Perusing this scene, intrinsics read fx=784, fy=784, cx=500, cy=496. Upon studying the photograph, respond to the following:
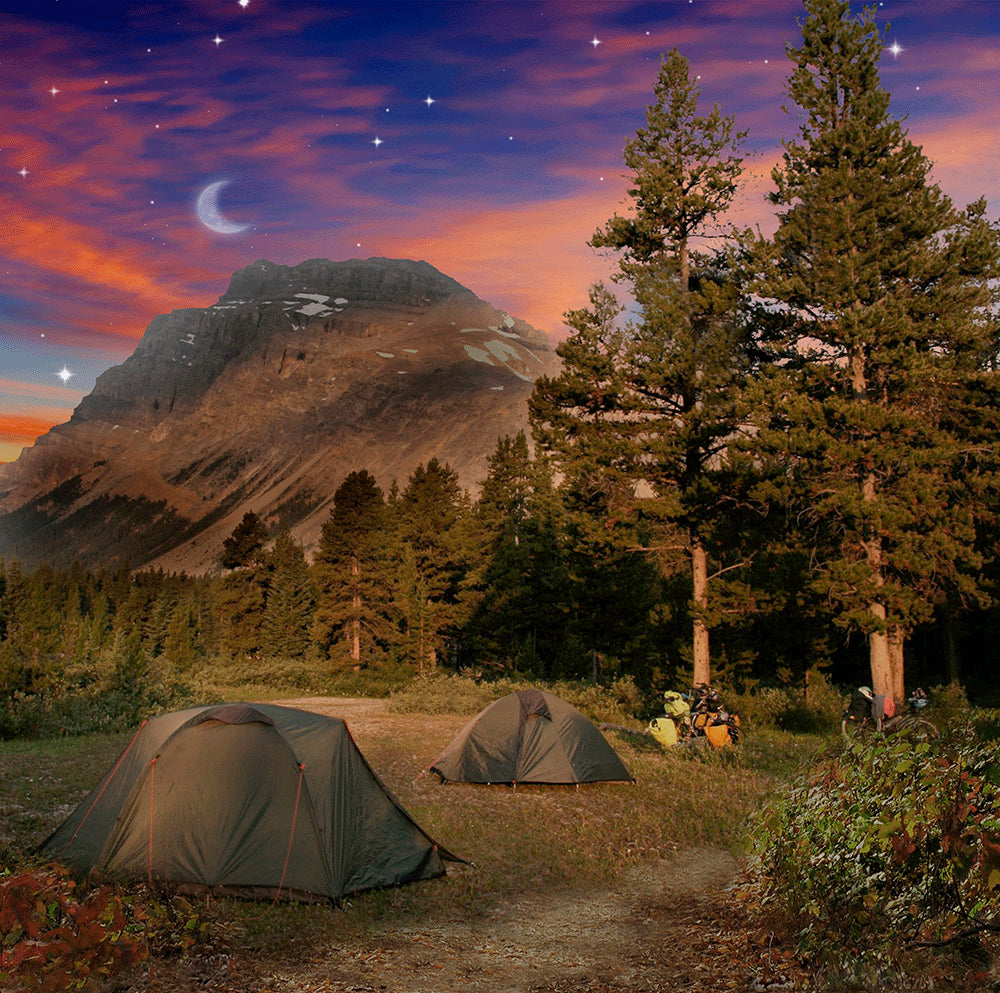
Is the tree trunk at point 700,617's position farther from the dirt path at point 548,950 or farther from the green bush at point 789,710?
the dirt path at point 548,950

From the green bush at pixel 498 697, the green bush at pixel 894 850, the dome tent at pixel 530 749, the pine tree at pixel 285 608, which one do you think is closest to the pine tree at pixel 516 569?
the pine tree at pixel 285 608

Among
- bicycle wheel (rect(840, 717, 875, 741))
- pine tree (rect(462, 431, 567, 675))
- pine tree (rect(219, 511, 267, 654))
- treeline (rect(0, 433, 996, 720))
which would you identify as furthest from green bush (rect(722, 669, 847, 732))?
pine tree (rect(219, 511, 267, 654))

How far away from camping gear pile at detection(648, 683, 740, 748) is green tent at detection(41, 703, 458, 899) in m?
8.16

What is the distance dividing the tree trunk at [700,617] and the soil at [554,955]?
44.2ft

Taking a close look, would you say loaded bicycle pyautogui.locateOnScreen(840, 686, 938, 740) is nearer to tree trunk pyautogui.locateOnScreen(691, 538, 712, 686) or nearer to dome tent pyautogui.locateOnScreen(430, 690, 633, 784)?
tree trunk pyautogui.locateOnScreen(691, 538, 712, 686)

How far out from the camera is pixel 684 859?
391 inches

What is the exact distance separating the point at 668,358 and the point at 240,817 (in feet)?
57.1

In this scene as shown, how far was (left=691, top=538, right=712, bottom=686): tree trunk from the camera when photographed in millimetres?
21984

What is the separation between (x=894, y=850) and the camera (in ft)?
15.9

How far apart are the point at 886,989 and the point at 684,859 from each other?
17.9 feet

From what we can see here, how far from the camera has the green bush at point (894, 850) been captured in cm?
441

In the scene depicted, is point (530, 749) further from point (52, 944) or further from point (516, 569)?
point (516, 569)

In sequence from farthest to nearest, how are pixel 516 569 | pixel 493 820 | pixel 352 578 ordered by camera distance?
pixel 352 578 < pixel 516 569 < pixel 493 820

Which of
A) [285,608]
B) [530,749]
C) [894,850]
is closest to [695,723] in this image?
[530,749]
